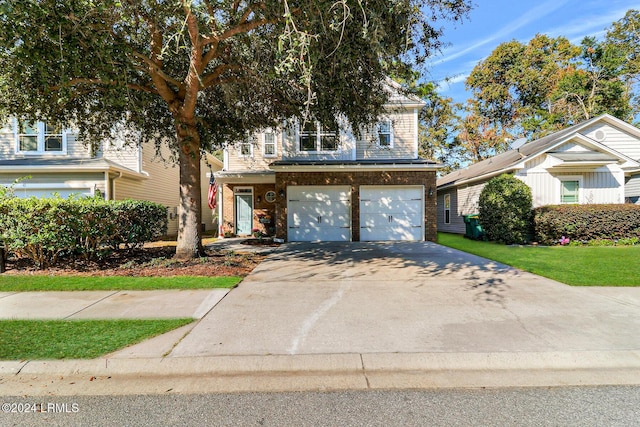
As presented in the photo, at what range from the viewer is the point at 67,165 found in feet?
43.3

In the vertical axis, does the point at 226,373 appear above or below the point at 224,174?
below

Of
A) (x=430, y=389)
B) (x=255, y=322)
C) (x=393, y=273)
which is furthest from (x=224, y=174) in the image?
(x=430, y=389)

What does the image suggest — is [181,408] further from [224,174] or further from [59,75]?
[224,174]

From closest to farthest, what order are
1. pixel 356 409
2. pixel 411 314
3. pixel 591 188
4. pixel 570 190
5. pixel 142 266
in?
1. pixel 356 409
2. pixel 411 314
3. pixel 142 266
4. pixel 591 188
5. pixel 570 190

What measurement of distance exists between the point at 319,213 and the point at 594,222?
10.9 metres

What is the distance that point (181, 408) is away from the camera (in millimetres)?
2787

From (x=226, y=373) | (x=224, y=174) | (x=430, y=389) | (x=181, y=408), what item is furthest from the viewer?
(x=224, y=174)

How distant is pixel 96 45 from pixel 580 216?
16.2 m

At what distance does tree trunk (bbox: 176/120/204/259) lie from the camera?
871 centimetres

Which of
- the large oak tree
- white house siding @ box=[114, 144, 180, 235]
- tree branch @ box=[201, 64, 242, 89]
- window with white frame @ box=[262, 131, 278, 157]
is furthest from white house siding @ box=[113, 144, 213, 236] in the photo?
tree branch @ box=[201, 64, 242, 89]

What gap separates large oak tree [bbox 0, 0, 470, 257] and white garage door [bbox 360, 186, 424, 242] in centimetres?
522

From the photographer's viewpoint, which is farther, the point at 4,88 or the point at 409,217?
the point at 409,217

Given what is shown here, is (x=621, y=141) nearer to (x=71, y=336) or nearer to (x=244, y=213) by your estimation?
(x=244, y=213)

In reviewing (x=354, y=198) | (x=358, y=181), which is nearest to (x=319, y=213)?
(x=354, y=198)
